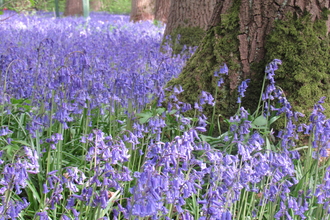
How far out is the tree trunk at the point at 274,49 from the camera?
3.68 m

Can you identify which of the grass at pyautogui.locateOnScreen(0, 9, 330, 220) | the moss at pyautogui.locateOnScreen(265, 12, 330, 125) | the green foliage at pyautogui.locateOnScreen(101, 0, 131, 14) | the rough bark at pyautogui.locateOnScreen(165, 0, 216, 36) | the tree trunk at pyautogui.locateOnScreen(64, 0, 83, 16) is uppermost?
the green foliage at pyautogui.locateOnScreen(101, 0, 131, 14)

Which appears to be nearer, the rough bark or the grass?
the grass

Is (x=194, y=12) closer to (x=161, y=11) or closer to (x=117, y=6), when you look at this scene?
(x=161, y=11)

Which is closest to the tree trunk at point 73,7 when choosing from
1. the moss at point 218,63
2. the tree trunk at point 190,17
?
the tree trunk at point 190,17

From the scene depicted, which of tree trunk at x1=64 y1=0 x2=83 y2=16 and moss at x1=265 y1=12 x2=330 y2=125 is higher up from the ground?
tree trunk at x1=64 y1=0 x2=83 y2=16

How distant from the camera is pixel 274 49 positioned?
3715 mm

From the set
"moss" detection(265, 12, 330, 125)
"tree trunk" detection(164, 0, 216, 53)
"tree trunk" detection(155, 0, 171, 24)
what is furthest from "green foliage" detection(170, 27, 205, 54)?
"tree trunk" detection(155, 0, 171, 24)

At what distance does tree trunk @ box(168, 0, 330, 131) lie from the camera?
3678 mm

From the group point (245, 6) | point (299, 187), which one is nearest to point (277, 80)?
point (245, 6)

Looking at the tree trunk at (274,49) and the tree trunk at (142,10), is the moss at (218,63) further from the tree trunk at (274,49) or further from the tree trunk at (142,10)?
the tree trunk at (142,10)

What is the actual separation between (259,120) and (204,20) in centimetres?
490

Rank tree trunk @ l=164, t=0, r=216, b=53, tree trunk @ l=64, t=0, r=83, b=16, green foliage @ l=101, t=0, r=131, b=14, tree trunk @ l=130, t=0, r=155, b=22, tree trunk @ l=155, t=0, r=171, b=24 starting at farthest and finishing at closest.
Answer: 1. green foliage @ l=101, t=0, r=131, b=14
2. tree trunk @ l=64, t=0, r=83, b=16
3. tree trunk @ l=130, t=0, r=155, b=22
4. tree trunk @ l=155, t=0, r=171, b=24
5. tree trunk @ l=164, t=0, r=216, b=53

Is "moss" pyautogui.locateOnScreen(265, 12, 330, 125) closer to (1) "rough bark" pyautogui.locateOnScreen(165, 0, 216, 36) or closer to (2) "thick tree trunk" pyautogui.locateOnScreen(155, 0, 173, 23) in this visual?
(1) "rough bark" pyautogui.locateOnScreen(165, 0, 216, 36)

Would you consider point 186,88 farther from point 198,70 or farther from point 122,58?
point 122,58
